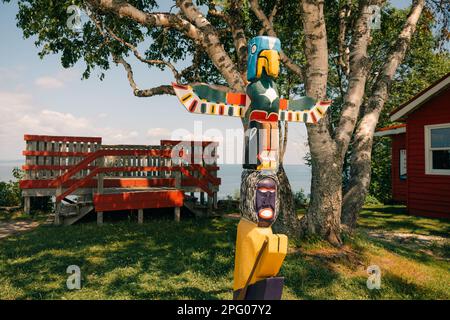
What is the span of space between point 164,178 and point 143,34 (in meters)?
4.79

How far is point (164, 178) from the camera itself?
12.1 metres

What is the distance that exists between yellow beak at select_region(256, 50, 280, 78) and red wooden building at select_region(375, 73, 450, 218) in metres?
9.87

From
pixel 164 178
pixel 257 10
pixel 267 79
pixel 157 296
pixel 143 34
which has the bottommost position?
pixel 157 296

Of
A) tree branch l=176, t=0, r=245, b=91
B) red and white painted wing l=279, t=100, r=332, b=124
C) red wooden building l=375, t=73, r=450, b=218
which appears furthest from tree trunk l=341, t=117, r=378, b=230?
red wooden building l=375, t=73, r=450, b=218

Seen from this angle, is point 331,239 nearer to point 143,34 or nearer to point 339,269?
point 339,269

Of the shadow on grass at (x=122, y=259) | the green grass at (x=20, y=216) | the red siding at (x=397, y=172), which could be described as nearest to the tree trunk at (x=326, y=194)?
the shadow on grass at (x=122, y=259)

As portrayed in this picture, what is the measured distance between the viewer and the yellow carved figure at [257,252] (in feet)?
11.2

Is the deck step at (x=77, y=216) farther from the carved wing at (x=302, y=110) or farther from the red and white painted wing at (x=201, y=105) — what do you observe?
the carved wing at (x=302, y=110)

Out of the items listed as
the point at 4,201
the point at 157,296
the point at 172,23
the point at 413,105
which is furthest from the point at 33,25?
the point at 413,105

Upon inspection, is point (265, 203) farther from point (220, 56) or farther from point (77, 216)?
point (77, 216)

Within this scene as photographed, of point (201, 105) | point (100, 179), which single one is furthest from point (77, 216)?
point (201, 105)

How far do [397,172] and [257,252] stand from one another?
1604cm

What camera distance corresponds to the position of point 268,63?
12.8 feet

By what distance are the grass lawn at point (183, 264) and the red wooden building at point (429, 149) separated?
157 inches
